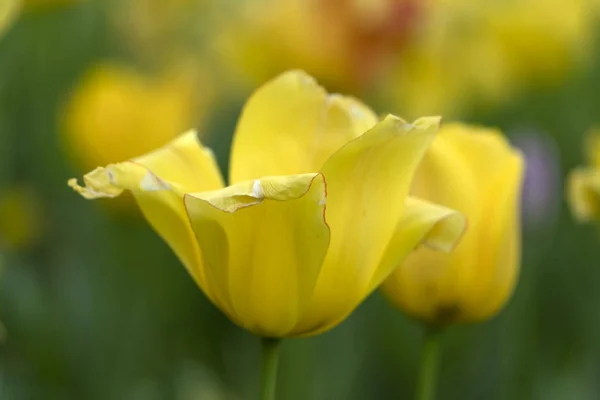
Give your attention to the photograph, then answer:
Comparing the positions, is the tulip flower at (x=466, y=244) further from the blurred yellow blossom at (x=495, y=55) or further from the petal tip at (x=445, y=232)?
the blurred yellow blossom at (x=495, y=55)

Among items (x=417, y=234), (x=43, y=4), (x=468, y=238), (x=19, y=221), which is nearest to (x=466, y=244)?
(x=468, y=238)

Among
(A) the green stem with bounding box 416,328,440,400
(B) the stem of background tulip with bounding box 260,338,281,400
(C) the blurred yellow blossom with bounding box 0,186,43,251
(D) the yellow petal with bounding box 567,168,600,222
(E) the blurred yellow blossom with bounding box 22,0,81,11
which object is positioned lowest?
(C) the blurred yellow blossom with bounding box 0,186,43,251

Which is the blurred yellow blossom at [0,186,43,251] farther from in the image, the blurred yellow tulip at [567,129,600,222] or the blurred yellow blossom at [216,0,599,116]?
the blurred yellow tulip at [567,129,600,222]

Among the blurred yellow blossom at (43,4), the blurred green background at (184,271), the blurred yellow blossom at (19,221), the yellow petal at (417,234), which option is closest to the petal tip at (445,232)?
the yellow petal at (417,234)

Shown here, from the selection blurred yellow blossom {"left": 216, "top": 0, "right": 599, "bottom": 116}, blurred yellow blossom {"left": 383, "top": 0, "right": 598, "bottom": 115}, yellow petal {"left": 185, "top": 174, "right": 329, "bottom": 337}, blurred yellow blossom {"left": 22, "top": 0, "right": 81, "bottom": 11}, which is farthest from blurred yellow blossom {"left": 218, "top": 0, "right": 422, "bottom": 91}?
yellow petal {"left": 185, "top": 174, "right": 329, "bottom": 337}

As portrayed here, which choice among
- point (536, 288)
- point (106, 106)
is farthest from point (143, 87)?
point (536, 288)

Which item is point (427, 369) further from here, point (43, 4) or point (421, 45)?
point (43, 4)

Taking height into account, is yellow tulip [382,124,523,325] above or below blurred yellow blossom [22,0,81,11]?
below

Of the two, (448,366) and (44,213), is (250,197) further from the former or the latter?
(44,213)

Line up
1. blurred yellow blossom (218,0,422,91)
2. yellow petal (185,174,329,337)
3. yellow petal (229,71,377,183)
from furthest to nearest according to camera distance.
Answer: blurred yellow blossom (218,0,422,91), yellow petal (229,71,377,183), yellow petal (185,174,329,337)
